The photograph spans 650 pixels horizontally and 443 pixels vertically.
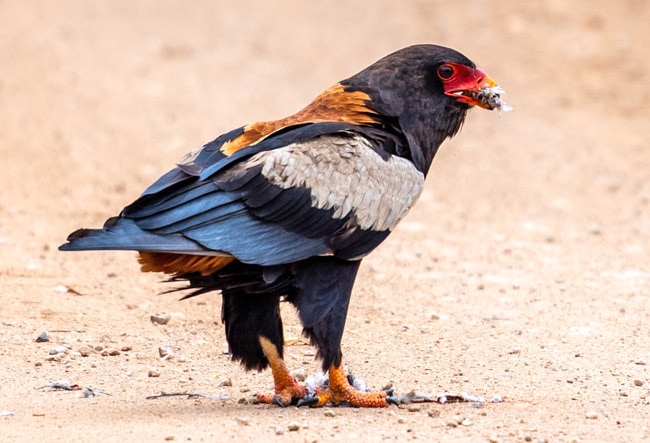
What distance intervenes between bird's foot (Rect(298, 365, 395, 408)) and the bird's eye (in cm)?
181

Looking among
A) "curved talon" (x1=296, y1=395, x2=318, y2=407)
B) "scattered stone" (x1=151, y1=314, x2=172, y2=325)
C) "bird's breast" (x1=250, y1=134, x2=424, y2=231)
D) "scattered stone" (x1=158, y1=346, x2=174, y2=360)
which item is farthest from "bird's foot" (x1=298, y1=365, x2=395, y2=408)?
"scattered stone" (x1=151, y1=314, x2=172, y2=325)

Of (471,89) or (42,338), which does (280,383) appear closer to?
(42,338)

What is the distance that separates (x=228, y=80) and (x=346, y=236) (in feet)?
32.6

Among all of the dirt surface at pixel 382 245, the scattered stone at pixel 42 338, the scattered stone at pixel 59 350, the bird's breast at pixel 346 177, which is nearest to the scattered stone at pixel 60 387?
the dirt surface at pixel 382 245

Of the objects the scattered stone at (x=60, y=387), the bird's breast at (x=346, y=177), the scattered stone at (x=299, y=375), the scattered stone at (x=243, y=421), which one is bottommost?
the scattered stone at (x=243, y=421)

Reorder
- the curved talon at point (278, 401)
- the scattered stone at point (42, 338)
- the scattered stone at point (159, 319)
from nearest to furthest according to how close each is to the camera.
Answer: the curved talon at point (278, 401) < the scattered stone at point (42, 338) < the scattered stone at point (159, 319)

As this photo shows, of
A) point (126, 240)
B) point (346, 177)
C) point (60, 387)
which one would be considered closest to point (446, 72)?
point (346, 177)

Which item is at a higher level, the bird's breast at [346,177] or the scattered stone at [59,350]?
the bird's breast at [346,177]

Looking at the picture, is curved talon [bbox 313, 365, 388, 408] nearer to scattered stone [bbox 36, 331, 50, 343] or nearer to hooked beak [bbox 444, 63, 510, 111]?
hooked beak [bbox 444, 63, 510, 111]

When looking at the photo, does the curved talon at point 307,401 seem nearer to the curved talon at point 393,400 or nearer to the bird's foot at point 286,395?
the bird's foot at point 286,395

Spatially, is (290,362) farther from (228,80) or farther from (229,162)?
(228,80)

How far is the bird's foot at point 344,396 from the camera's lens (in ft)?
20.2

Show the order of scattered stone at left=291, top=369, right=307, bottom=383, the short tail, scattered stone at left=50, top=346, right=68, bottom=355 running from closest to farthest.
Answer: the short tail → scattered stone at left=291, top=369, right=307, bottom=383 → scattered stone at left=50, top=346, right=68, bottom=355

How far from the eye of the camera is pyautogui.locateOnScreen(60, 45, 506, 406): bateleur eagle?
5.79m
